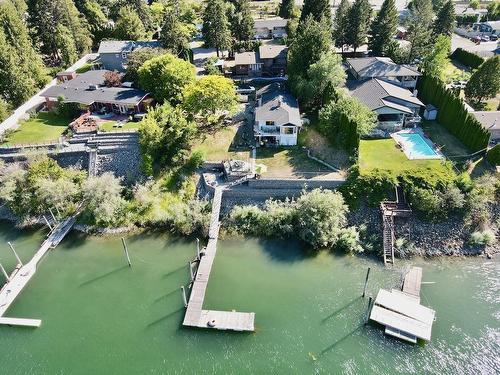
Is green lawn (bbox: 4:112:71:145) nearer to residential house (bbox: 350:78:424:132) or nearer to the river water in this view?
the river water

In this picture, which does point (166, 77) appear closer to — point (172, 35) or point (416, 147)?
point (172, 35)

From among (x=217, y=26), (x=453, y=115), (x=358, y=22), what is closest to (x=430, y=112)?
(x=453, y=115)

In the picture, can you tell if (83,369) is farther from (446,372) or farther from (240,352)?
(446,372)

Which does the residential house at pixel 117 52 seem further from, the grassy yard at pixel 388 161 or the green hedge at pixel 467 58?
the green hedge at pixel 467 58

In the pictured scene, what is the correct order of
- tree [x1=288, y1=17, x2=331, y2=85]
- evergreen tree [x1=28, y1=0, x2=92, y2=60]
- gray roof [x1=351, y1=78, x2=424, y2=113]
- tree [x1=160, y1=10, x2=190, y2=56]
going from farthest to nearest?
evergreen tree [x1=28, y1=0, x2=92, y2=60] < tree [x1=160, y1=10, x2=190, y2=56] < tree [x1=288, y1=17, x2=331, y2=85] < gray roof [x1=351, y1=78, x2=424, y2=113]

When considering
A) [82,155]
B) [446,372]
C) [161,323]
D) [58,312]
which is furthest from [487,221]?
[82,155]

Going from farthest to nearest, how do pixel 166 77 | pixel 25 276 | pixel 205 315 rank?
pixel 166 77
pixel 25 276
pixel 205 315

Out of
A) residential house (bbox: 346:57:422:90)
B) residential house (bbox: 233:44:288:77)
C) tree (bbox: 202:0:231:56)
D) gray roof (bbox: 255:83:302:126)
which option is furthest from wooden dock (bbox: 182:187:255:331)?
tree (bbox: 202:0:231:56)
